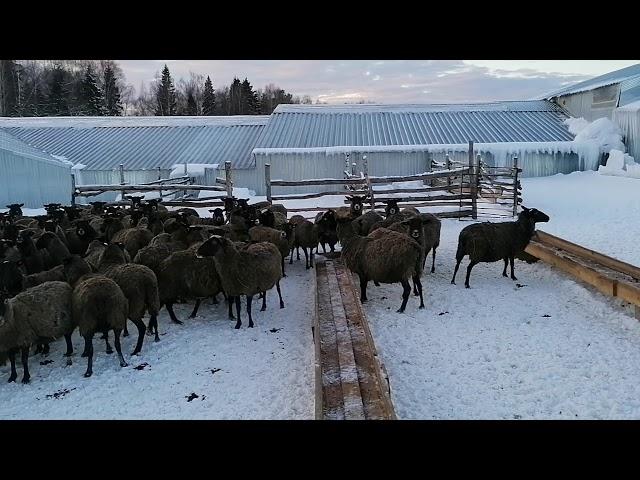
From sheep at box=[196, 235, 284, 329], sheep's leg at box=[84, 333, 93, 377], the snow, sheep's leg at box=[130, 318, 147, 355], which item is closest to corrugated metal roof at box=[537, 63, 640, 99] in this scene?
the snow

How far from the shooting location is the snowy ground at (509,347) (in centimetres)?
541

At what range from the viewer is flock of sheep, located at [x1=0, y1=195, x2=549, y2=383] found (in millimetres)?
6484

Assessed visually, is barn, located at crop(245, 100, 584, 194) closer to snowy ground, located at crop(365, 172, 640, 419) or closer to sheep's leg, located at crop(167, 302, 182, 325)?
snowy ground, located at crop(365, 172, 640, 419)

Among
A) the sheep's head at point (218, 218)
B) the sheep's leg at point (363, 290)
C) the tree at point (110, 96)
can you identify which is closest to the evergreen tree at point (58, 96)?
the tree at point (110, 96)

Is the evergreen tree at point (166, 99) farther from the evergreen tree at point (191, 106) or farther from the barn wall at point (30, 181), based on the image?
the barn wall at point (30, 181)

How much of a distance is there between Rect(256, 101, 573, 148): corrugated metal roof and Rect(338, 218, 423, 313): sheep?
2331 centimetres

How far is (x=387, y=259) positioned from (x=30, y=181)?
74.8ft

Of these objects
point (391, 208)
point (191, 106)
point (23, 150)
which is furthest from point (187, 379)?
point (191, 106)

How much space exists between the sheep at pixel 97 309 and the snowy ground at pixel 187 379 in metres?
0.39

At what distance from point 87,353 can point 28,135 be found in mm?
37354

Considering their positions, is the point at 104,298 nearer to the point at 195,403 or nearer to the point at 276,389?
the point at 195,403

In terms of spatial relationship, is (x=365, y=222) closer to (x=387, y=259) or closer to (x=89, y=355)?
(x=387, y=259)

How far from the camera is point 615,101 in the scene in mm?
29719
